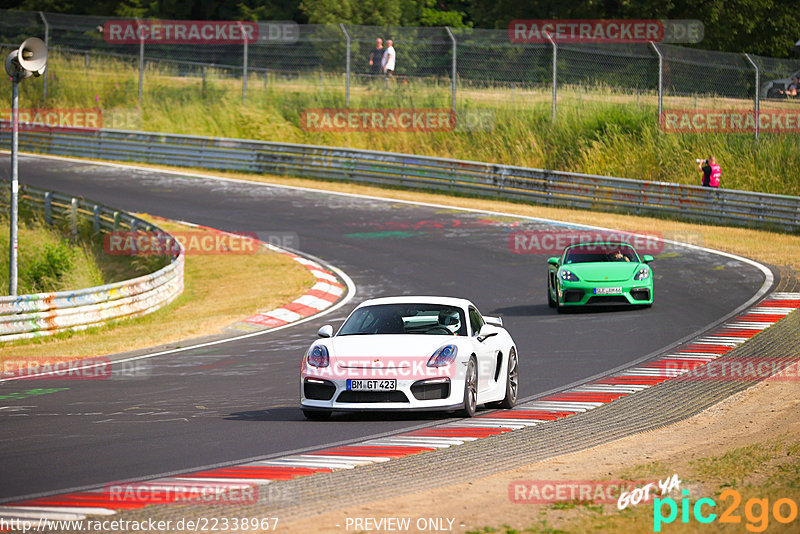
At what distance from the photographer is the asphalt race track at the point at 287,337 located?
32.3 feet

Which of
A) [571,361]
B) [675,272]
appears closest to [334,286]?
[675,272]

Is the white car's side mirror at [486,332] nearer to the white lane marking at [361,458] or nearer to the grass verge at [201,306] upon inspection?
the white lane marking at [361,458]

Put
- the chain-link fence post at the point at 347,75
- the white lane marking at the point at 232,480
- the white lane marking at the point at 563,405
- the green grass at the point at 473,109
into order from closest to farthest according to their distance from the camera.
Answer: the white lane marking at the point at 232,480 < the white lane marking at the point at 563,405 < the green grass at the point at 473,109 < the chain-link fence post at the point at 347,75

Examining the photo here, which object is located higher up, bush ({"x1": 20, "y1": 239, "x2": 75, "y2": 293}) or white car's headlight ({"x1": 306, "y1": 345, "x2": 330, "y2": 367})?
white car's headlight ({"x1": 306, "y1": 345, "x2": 330, "y2": 367})

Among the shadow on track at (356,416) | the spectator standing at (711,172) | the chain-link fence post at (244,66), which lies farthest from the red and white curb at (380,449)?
the chain-link fence post at (244,66)

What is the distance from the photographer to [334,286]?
23312 mm

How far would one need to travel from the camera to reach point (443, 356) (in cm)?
1102

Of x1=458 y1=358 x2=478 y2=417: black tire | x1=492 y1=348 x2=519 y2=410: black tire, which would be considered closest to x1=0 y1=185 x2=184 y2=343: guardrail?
x1=492 y1=348 x2=519 y2=410: black tire

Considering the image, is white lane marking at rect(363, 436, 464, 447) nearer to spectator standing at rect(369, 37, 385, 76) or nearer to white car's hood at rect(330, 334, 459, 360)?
white car's hood at rect(330, 334, 459, 360)

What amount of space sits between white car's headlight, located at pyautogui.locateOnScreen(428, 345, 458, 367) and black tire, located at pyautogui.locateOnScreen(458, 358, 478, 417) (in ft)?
0.76

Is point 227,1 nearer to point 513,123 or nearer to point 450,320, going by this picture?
point 513,123

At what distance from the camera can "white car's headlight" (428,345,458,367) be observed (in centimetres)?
1095

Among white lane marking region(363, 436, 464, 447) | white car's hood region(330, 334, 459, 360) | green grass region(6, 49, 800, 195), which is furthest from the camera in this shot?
green grass region(6, 49, 800, 195)

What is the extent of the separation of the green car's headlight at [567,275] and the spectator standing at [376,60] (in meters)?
19.7
